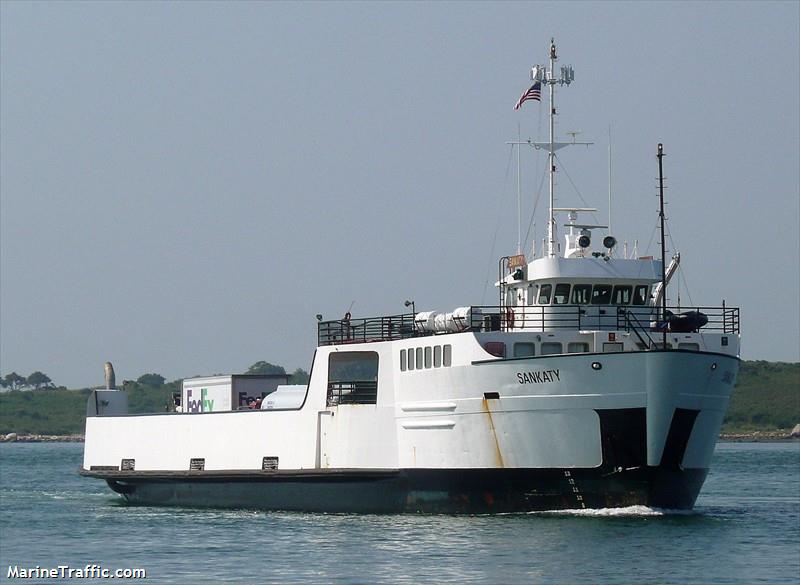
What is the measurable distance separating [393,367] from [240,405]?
1118 centimetres

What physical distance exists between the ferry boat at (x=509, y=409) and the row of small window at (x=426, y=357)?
0.15ft

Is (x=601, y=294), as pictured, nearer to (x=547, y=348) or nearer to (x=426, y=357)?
(x=547, y=348)

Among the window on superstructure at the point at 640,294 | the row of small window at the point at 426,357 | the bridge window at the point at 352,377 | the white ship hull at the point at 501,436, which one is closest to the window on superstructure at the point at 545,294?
the window on superstructure at the point at 640,294

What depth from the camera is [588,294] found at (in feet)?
134

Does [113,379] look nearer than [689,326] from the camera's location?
No

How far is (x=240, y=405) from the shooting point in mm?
51031

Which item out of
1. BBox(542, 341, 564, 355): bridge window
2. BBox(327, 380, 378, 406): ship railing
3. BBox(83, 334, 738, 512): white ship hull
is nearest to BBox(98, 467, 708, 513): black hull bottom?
BBox(83, 334, 738, 512): white ship hull

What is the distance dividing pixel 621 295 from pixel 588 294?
3.14 ft

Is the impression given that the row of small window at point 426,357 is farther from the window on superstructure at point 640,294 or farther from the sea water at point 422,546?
the window on superstructure at point 640,294

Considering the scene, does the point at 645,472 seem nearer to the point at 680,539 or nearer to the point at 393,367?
the point at 680,539

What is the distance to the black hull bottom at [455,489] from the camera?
37.0 m

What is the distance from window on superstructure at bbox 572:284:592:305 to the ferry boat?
10 centimetres

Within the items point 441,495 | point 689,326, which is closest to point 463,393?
point 441,495

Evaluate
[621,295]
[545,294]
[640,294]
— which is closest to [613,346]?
[621,295]
